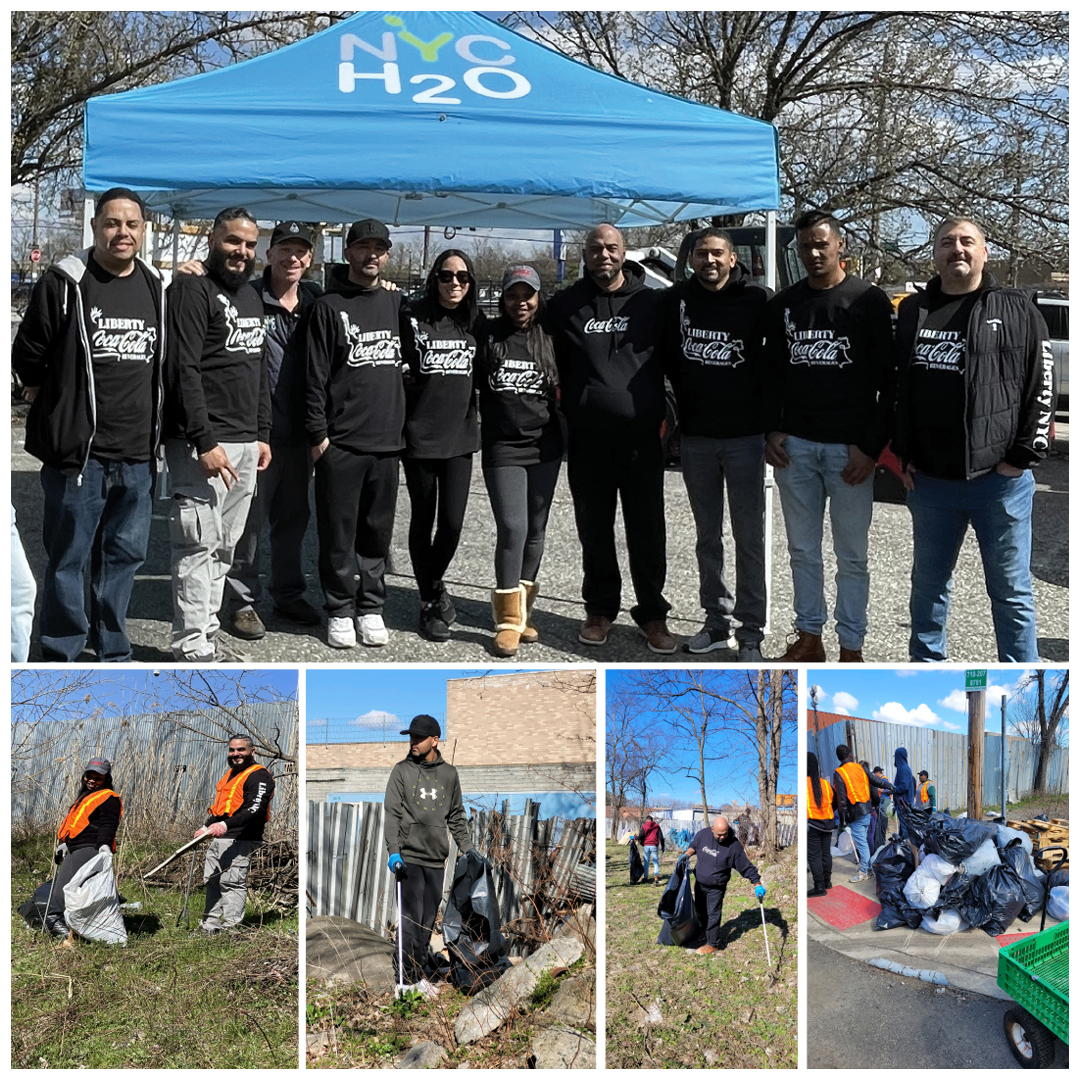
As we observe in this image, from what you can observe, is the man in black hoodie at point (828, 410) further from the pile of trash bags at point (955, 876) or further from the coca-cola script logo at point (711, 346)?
the pile of trash bags at point (955, 876)

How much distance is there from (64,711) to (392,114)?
11.8 feet

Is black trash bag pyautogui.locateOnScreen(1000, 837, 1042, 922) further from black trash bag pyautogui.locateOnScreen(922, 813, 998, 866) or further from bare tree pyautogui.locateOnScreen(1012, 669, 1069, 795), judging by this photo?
bare tree pyautogui.locateOnScreen(1012, 669, 1069, 795)

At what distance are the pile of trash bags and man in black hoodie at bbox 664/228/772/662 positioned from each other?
2035 mm

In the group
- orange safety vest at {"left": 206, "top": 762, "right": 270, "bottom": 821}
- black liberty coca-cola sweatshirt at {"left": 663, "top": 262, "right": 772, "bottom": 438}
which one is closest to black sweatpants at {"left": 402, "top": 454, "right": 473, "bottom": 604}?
black liberty coca-cola sweatshirt at {"left": 663, "top": 262, "right": 772, "bottom": 438}

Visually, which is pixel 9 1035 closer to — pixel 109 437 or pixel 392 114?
pixel 109 437

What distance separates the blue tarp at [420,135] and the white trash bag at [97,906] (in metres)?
3.34

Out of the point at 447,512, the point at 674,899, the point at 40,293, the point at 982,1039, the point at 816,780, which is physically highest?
the point at 40,293

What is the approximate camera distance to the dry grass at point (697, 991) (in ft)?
10.2

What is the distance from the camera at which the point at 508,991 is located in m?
3.23

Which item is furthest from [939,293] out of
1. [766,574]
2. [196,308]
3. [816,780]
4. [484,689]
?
[196,308]

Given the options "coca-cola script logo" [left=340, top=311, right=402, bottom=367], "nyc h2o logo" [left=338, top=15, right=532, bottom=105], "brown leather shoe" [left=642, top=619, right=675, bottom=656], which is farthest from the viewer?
"nyc h2o logo" [left=338, top=15, right=532, bottom=105]

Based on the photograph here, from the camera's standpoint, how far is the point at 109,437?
4504 millimetres

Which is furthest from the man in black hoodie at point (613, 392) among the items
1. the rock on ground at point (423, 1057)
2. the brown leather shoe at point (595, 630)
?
the rock on ground at point (423, 1057)

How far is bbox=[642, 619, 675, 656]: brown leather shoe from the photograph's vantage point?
5.55 meters
